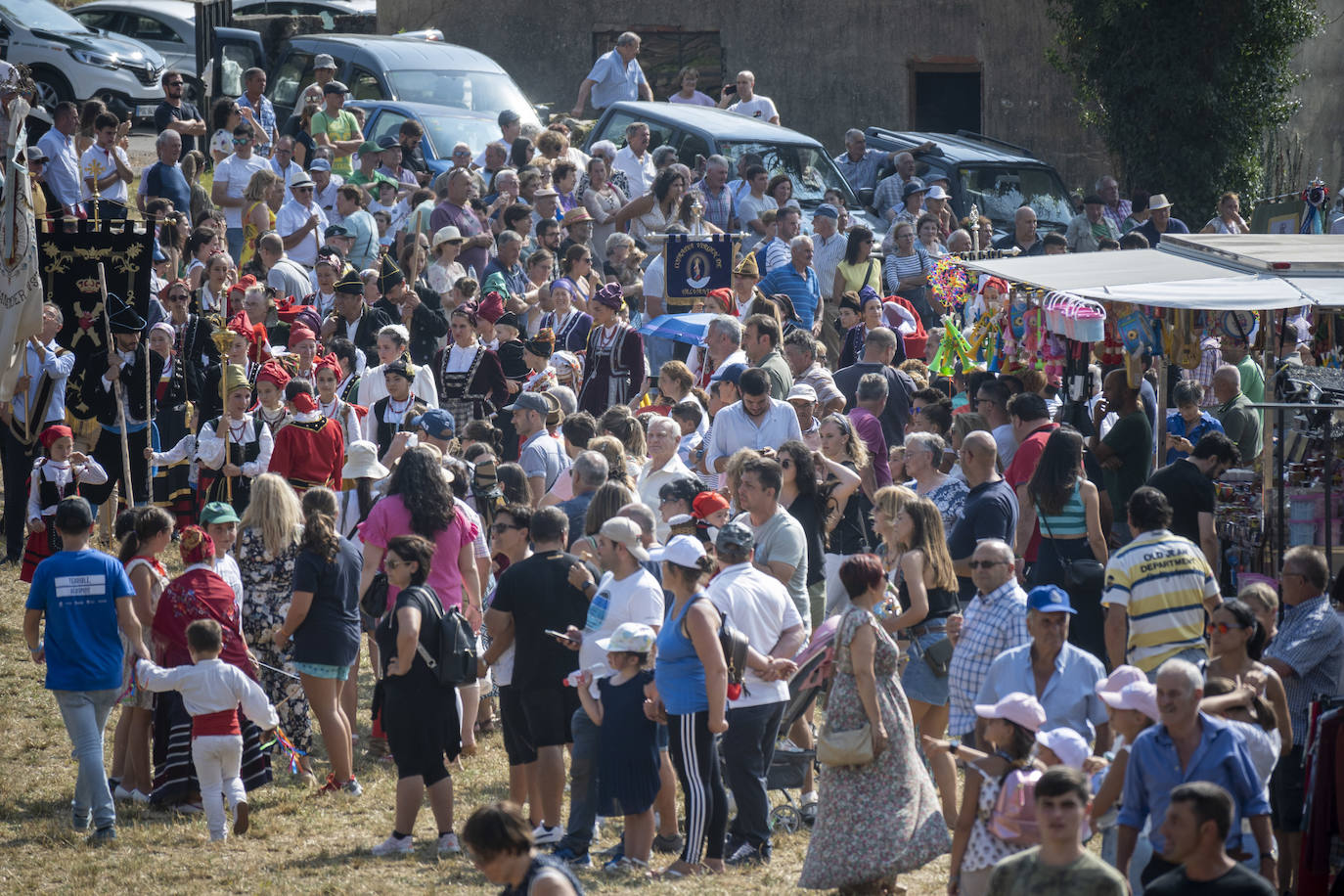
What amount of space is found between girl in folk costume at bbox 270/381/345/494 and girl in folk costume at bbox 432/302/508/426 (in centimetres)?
169

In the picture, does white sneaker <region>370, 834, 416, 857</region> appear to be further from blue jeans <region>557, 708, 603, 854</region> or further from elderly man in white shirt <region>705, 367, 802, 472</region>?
elderly man in white shirt <region>705, 367, 802, 472</region>

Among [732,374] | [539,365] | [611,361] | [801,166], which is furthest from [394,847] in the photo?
[801,166]

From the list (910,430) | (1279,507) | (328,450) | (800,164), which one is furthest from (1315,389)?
(800,164)

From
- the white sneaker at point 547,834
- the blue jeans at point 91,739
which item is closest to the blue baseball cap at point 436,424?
the blue jeans at point 91,739

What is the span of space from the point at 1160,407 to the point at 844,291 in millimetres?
5172

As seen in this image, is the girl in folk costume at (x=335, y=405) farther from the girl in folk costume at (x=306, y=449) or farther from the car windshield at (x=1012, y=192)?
the car windshield at (x=1012, y=192)

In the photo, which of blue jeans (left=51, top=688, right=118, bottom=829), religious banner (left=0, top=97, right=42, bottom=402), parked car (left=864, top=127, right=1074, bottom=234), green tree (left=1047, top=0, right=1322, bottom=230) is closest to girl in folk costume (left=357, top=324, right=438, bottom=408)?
religious banner (left=0, top=97, right=42, bottom=402)

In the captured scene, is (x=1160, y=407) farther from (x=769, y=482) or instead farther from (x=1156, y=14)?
(x=1156, y=14)

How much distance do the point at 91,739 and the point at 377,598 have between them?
1.59 metres

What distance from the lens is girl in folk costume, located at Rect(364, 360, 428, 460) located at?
11109mm

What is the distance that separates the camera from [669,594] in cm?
798

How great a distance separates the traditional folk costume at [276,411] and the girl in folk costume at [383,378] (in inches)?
21.0

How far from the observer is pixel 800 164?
1878cm

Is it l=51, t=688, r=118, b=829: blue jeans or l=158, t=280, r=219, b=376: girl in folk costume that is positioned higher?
l=158, t=280, r=219, b=376: girl in folk costume
